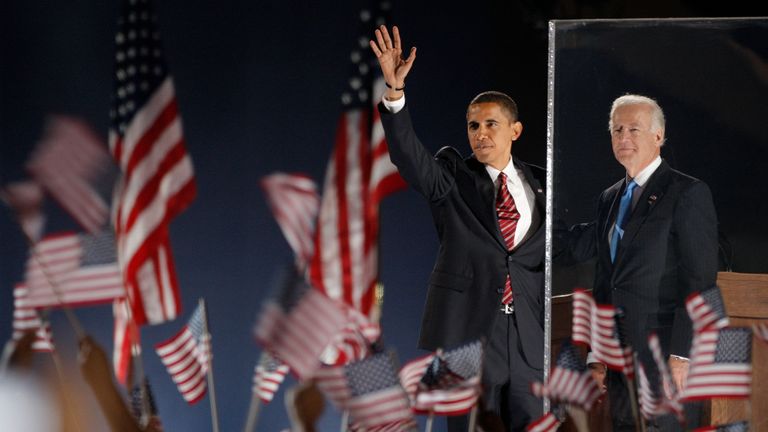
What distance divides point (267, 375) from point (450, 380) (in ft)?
1.47

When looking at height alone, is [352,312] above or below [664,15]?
below

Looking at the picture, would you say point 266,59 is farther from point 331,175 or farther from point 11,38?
point 11,38

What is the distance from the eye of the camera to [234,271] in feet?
13.4

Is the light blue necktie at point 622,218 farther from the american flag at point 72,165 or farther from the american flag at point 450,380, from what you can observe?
the american flag at point 72,165

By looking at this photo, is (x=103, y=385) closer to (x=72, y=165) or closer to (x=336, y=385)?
(x=336, y=385)

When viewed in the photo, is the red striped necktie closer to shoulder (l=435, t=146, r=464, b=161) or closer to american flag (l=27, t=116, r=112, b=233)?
shoulder (l=435, t=146, r=464, b=161)

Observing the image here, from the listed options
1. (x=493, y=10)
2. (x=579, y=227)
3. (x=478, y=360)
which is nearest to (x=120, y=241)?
(x=493, y=10)

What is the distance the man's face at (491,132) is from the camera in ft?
10.4

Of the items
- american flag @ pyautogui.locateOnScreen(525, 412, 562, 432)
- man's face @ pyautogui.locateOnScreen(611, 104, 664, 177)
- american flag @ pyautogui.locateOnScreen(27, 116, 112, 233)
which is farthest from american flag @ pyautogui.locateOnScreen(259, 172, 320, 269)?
man's face @ pyautogui.locateOnScreen(611, 104, 664, 177)

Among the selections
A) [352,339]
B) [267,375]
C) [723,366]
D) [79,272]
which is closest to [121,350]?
[352,339]

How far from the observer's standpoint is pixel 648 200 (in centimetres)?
226

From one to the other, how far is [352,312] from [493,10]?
4.33 feet

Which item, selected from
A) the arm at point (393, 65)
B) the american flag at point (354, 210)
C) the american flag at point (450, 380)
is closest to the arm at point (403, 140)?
the arm at point (393, 65)

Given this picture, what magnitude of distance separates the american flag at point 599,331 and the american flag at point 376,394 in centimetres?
43
